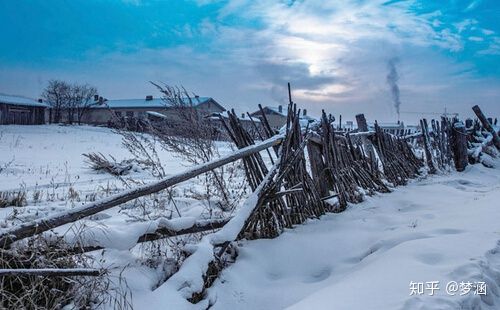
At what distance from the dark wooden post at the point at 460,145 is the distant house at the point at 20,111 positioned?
132ft

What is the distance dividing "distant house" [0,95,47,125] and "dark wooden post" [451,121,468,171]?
40198 mm

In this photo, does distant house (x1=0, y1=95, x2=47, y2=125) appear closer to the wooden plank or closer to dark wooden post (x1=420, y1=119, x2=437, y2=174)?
dark wooden post (x1=420, y1=119, x2=437, y2=174)

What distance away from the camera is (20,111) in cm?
3822

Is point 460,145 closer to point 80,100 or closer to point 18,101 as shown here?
point 18,101

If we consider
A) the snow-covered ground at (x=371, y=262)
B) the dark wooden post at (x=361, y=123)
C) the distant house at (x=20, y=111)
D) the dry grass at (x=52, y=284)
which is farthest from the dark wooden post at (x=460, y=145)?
the distant house at (x=20, y=111)

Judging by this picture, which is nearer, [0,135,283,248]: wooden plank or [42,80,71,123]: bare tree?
[0,135,283,248]: wooden plank

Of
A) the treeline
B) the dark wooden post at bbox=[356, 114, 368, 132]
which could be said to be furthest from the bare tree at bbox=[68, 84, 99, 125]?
the dark wooden post at bbox=[356, 114, 368, 132]

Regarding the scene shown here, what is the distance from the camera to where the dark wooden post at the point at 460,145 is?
9.16 m

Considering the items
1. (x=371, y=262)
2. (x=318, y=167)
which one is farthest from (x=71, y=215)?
(x=318, y=167)

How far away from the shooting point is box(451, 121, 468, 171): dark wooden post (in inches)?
360

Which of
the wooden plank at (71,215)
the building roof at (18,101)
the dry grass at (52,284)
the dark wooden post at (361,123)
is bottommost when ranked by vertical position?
the dry grass at (52,284)

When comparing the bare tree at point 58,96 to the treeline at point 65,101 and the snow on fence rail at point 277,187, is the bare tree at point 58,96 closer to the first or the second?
the treeline at point 65,101

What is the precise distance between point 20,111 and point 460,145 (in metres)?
41.8

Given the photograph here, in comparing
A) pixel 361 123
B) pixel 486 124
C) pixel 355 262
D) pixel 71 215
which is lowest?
pixel 355 262
